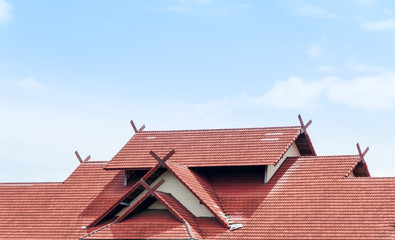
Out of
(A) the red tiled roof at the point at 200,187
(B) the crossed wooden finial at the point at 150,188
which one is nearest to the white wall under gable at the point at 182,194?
(A) the red tiled roof at the point at 200,187

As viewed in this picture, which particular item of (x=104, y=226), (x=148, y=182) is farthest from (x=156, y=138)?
(x=104, y=226)

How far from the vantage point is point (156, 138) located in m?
32.0

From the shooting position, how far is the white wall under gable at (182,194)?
89.2 feet

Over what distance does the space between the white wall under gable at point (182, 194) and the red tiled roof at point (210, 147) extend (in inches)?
61.5

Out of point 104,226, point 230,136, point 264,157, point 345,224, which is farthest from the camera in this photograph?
point 230,136

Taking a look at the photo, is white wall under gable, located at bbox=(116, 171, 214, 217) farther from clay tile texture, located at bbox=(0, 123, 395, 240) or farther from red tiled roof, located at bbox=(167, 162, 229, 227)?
red tiled roof, located at bbox=(167, 162, 229, 227)

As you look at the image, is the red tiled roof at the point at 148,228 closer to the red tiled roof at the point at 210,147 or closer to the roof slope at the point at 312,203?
the roof slope at the point at 312,203

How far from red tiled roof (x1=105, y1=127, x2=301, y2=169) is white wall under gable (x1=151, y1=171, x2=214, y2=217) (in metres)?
1.56

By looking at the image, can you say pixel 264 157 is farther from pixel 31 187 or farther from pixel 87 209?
pixel 31 187

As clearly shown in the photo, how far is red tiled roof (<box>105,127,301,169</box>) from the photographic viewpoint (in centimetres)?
2895

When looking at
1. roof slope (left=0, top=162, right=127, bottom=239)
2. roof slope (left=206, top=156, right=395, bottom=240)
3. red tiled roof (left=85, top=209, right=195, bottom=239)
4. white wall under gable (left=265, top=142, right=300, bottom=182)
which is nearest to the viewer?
roof slope (left=206, top=156, right=395, bottom=240)

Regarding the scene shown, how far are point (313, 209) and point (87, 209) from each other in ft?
31.4

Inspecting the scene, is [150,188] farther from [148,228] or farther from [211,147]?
[211,147]

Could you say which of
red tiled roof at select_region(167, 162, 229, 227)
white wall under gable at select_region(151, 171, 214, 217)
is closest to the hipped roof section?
red tiled roof at select_region(167, 162, 229, 227)
